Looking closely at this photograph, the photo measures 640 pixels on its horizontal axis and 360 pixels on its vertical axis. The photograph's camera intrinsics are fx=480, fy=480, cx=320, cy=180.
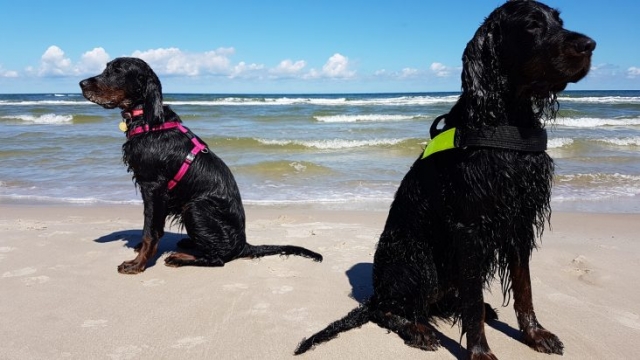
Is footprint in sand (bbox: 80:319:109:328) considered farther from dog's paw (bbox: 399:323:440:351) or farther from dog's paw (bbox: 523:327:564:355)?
dog's paw (bbox: 523:327:564:355)

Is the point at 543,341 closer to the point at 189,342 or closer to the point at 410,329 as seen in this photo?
the point at 410,329

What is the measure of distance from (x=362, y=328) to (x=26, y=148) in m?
11.9

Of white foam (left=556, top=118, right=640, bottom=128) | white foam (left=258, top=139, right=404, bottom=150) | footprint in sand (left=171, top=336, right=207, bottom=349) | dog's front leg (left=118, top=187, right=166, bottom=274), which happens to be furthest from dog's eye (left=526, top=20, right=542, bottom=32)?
white foam (left=556, top=118, right=640, bottom=128)

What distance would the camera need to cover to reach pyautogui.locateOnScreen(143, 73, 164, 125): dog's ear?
4358mm

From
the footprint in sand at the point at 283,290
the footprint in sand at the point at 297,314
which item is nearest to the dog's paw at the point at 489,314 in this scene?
the footprint in sand at the point at 297,314

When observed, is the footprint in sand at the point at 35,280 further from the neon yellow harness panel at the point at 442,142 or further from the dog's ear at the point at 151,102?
the neon yellow harness panel at the point at 442,142

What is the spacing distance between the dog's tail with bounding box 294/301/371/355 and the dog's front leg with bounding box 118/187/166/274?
78.9 inches

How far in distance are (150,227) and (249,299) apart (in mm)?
1302

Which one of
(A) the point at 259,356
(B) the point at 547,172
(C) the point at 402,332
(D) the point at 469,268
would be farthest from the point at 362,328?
(B) the point at 547,172

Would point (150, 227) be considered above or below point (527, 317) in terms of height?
above

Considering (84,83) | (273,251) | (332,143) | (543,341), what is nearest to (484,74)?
(543,341)

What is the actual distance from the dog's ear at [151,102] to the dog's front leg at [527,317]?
10.6 ft

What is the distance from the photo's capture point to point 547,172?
253 centimetres

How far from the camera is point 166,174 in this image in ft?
14.4
